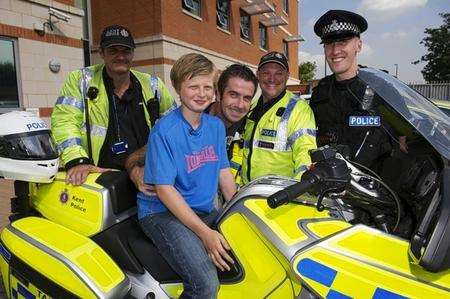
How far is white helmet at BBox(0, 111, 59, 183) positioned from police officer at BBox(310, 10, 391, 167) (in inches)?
71.1

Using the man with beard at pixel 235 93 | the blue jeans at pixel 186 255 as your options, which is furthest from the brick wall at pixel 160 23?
the blue jeans at pixel 186 255

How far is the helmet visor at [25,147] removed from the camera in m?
2.45

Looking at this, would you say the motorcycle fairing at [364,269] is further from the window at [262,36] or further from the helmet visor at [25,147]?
the window at [262,36]

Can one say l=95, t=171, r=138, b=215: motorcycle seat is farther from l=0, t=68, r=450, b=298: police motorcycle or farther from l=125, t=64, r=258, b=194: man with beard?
l=125, t=64, r=258, b=194: man with beard

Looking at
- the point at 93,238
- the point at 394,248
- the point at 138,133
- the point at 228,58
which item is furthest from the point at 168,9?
the point at 394,248

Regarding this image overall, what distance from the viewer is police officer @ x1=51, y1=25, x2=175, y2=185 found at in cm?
302

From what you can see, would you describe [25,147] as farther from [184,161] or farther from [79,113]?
[184,161]

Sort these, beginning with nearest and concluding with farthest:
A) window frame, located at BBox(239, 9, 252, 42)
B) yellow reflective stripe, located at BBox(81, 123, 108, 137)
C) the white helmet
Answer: the white helmet
yellow reflective stripe, located at BBox(81, 123, 108, 137)
window frame, located at BBox(239, 9, 252, 42)

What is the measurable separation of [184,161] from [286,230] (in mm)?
695

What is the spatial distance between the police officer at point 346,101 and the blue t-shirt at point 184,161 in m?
0.84

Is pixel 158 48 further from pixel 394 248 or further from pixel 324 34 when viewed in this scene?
pixel 394 248

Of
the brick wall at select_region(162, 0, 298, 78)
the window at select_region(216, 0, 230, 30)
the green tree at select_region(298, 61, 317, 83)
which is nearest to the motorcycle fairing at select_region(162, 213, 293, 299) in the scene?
the brick wall at select_region(162, 0, 298, 78)

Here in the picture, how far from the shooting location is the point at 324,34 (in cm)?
257

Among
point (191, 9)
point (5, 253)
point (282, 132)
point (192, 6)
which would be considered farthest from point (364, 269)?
point (192, 6)
